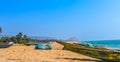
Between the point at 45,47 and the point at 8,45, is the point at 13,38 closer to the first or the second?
the point at 8,45

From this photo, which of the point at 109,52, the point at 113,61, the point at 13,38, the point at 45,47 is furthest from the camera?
the point at 13,38

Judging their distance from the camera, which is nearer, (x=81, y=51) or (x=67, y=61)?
(x=67, y=61)

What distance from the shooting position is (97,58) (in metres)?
18.2

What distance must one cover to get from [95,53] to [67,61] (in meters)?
2.50

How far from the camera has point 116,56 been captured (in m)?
16.5

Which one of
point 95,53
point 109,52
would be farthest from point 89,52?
point 109,52

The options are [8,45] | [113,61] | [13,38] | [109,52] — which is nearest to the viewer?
[113,61]

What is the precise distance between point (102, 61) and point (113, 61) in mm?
1397

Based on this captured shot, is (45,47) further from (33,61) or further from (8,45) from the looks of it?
(33,61)

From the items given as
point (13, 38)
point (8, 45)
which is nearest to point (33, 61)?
point (8, 45)

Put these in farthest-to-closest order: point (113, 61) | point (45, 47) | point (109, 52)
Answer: point (45, 47)
point (109, 52)
point (113, 61)

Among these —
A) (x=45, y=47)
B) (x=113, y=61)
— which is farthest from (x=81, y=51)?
(x=45, y=47)

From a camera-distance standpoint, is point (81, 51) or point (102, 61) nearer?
point (102, 61)

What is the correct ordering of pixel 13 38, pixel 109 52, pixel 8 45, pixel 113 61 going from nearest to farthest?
pixel 113 61 → pixel 109 52 → pixel 8 45 → pixel 13 38
